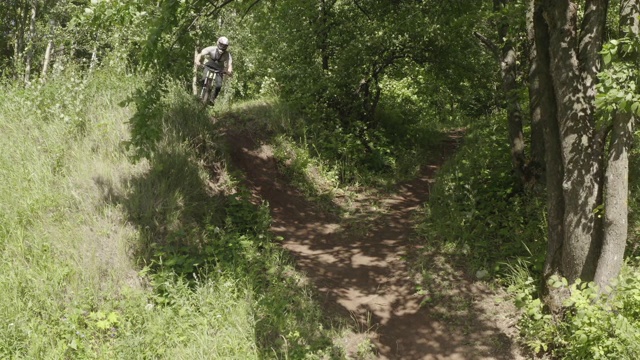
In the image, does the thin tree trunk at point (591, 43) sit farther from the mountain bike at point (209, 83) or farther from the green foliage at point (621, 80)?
the mountain bike at point (209, 83)

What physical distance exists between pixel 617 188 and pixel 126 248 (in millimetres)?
5188

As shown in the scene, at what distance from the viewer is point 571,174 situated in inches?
208

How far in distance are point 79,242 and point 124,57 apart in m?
4.32

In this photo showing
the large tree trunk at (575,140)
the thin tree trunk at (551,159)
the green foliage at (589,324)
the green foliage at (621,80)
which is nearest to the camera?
the green foliage at (621,80)

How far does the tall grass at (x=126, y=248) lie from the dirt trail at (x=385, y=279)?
0.60 m

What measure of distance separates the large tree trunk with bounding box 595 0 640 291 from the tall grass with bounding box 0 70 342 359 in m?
2.76

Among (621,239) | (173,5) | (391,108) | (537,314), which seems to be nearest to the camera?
(621,239)

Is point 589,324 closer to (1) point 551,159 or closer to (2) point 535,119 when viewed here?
(1) point 551,159

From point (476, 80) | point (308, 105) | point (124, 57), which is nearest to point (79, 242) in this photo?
point (124, 57)

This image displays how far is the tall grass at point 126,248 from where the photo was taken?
519cm

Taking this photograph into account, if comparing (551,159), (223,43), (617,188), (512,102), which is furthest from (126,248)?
(512,102)

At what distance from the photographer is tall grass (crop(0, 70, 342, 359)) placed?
5.19 meters

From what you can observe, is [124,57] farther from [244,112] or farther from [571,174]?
[571,174]

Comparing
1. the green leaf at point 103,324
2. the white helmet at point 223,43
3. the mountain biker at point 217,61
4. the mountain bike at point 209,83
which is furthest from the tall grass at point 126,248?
the white helmet at point 223,43
